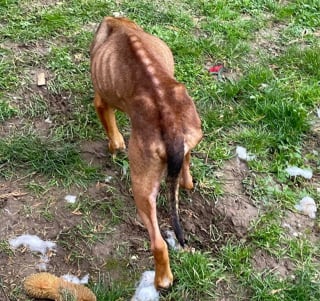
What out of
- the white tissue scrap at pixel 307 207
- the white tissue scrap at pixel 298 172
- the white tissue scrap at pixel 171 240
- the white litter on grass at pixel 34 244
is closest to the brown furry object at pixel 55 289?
the white litter on grass at pixel 34 244

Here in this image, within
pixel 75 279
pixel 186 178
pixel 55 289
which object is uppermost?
pixel 186 178

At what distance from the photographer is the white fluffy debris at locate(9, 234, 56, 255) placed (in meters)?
4.14

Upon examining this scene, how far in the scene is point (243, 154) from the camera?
15.9 ft

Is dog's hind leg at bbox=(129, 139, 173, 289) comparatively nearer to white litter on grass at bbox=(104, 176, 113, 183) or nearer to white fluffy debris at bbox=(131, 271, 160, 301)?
white fluffy debris at bbox=(131, 271, 160, 301)

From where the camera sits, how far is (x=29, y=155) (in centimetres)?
472

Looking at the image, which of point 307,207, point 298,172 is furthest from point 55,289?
point 298,172

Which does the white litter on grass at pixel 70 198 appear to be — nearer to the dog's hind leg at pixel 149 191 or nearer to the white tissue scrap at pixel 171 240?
the white tissue scrap at pixel 171 240

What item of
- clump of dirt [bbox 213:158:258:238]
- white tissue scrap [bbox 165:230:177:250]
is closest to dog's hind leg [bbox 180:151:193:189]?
clump of dirt [bbox 213:158:258:238]

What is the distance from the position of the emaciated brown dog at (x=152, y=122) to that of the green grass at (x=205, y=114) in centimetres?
45

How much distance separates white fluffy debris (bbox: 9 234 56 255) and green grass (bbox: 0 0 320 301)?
7cm

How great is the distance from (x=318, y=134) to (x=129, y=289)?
202 cm

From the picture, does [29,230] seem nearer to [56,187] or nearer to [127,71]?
[56,187]

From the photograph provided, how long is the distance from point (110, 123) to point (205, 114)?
86 centimetres

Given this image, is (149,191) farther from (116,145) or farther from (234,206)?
(116,145)
